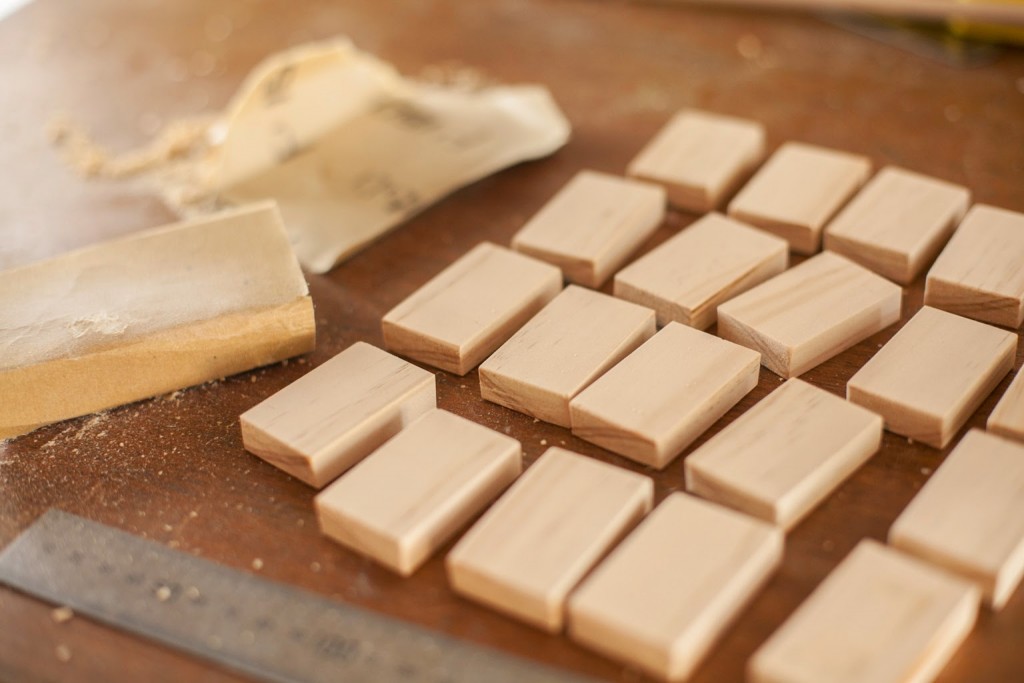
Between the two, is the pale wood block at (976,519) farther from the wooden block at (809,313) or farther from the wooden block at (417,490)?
the wooden block at (417,490)

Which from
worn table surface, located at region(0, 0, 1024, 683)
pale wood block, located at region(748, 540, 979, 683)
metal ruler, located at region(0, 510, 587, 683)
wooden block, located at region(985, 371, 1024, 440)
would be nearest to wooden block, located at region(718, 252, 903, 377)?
worn table surface, located at region(0, 0, 1024, 683)

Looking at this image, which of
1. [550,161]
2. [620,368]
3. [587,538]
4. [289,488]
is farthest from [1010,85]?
[289,488]

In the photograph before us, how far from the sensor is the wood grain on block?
3.79ft

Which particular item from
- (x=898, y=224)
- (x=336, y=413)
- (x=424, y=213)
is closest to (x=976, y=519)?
(x=898, y=224)

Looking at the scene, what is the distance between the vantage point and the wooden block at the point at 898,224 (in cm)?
128

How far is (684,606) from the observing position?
86 cm

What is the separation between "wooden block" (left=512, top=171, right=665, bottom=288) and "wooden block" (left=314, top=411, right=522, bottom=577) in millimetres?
340

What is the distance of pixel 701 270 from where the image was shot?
1.27m

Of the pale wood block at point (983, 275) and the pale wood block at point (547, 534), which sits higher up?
the pale wood block at point (983, 275)

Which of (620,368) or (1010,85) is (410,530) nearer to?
(620,368)

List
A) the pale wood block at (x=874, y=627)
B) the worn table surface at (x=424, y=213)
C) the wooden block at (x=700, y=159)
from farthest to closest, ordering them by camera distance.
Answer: the wooden block at (x=700, y=159)
the worn table surface at (x=424, y=213)
the pale wood block at (x=874, y=627)

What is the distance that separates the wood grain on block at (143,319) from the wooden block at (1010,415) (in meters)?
0.73

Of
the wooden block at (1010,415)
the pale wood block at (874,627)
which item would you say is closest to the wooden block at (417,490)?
the pale wood block at (874,627)

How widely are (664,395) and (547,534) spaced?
223 millimetres
